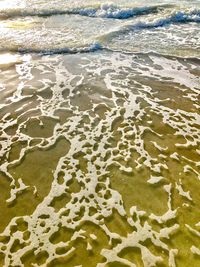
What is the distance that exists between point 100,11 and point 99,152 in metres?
11.3

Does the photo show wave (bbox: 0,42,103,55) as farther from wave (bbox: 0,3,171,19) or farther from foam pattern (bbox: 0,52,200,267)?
wave (bbox: 0,3,171,19)

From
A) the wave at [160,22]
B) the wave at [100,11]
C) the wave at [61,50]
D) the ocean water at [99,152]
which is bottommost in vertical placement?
the ocean water at [99,152]

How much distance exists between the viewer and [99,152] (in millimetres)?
5988

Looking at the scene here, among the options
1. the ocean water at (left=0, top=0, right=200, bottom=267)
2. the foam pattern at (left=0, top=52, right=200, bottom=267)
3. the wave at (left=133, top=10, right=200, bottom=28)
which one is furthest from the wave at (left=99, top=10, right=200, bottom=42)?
the foam pattern at (left=0, top=52, right=200, bottom=267)

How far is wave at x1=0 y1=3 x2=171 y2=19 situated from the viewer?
14.9m

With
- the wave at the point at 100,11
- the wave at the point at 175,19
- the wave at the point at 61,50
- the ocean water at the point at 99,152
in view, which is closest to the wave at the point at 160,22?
the wave at the point at 175,19

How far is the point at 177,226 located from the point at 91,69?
18.8ft

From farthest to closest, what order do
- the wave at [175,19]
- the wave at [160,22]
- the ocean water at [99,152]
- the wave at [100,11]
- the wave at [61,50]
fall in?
1. the wave at [100,11]
2. the wave at [175,19]
3. the wave at [160,22]
4. the wave at [61,50]
5. the ocean water at [99,152]

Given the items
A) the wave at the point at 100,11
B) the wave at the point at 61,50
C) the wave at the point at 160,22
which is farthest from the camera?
the wave at the point at 100,11

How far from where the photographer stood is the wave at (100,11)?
14898 millimetres

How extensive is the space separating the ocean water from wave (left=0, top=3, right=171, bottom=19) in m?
3.89

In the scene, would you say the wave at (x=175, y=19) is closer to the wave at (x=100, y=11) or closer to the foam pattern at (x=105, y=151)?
the wave at (x=100, y=11)

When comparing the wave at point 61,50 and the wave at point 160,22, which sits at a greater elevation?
the wave at point 160,22

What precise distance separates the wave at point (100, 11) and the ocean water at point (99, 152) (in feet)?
12.8
